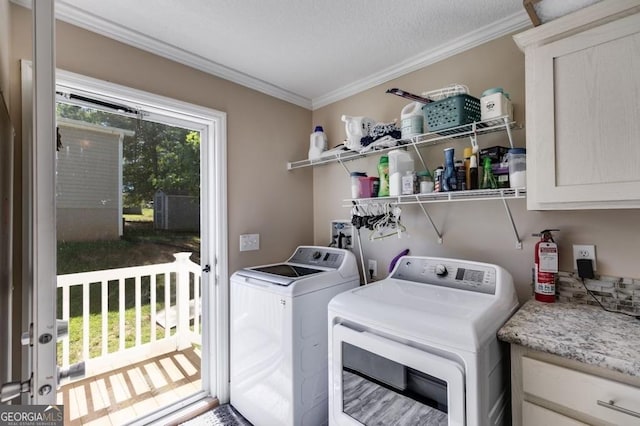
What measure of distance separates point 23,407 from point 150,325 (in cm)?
169

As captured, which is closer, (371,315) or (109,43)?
(371,315)

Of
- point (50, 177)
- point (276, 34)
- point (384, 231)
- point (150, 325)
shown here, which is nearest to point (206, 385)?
point (150, 325)

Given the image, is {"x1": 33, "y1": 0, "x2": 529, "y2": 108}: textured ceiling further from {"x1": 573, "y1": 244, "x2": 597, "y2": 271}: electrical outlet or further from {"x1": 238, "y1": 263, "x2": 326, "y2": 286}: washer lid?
{"x1": 238, "y1": 263, "x2": 326, "y2": 286}: washer lid

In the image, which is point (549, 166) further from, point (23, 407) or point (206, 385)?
point (206, 385)

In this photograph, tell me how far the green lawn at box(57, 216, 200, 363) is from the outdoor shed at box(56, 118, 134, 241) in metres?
0.07

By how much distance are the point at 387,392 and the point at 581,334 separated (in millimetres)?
723

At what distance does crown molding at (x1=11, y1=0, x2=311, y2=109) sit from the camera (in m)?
1.47

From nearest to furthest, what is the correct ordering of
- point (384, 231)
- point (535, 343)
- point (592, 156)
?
point (535, 343) → point (592, 156) → point (384, 231)

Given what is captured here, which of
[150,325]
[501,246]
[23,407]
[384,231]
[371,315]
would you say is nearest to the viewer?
[23,407]

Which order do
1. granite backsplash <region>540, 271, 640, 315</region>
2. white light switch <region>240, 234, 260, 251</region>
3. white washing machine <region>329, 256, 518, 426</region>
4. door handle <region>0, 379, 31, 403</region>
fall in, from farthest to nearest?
1. white light switch <region>240, 234, 260, 251</region>
2. granite backsplash <region>540, 271, 640, 315</region>
3. white washing machine <region>329, 256, 518, 426</region>
4. door handle <region>0, 379, 31, 403</region>

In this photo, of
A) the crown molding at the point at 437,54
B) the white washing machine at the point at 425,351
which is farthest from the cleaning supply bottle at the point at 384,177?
the crown molding at the point at 437,54

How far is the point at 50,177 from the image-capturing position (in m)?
0.69

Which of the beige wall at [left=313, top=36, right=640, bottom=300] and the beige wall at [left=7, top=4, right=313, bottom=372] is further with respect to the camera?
the beige wall at [left=7, top=4, right=313, bottom=372]

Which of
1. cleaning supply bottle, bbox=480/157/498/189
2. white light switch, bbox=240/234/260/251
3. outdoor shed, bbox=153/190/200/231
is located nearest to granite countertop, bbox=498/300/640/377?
cleaning supply bottle, bbox=480/157/498/189
